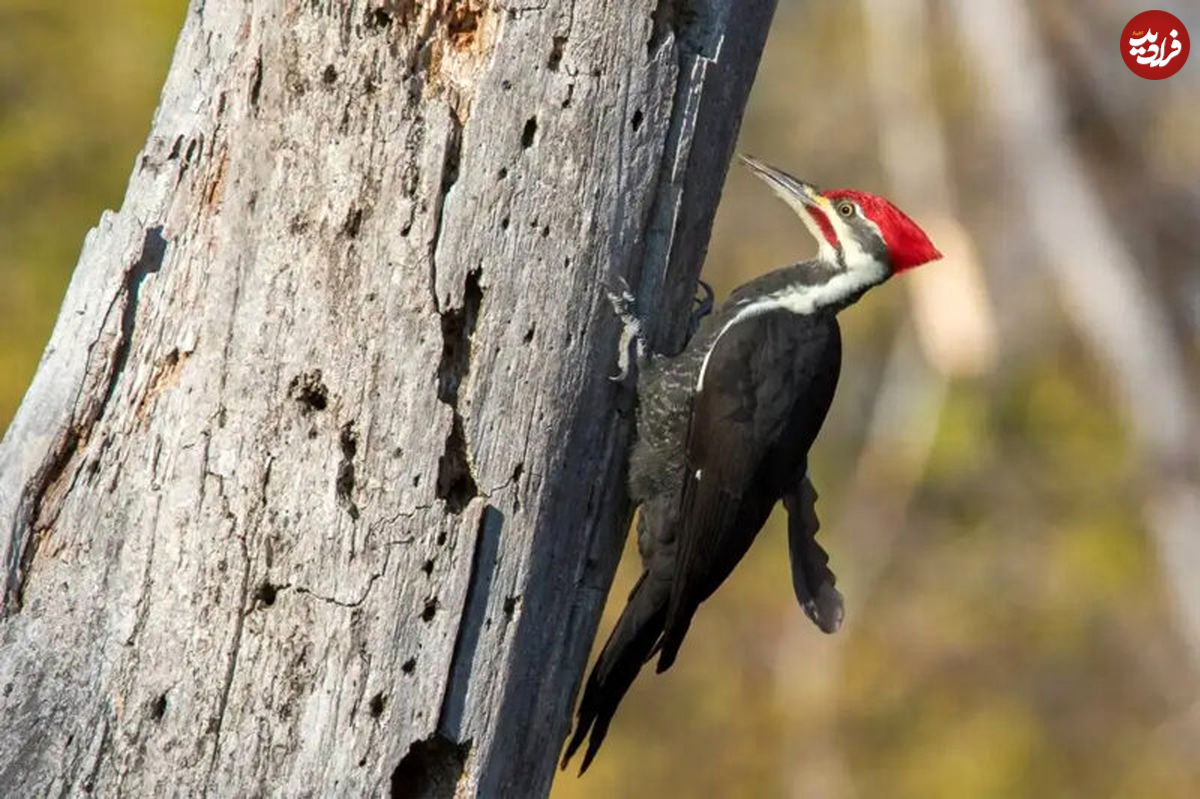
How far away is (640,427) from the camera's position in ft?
13.5

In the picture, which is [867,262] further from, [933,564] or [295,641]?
[933,564]

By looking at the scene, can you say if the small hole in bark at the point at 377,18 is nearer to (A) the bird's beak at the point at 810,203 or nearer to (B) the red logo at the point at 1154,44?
(A) the bird's beak at the point at 810,203

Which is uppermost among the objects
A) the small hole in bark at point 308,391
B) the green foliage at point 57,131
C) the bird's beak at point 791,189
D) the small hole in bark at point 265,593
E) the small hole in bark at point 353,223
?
the green foliage at point 57,131

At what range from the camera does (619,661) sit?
170 inches

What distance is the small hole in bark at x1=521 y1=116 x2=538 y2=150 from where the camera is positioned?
3.72m

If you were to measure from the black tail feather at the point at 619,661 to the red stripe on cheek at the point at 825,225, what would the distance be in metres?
1.09

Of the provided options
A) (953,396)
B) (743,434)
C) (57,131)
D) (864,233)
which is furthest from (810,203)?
(953,396)

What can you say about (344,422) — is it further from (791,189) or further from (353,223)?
(791,189)

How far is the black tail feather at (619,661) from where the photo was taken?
4.14 metres

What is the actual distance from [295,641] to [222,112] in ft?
3.63

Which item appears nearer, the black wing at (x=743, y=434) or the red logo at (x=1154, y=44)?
the black wing at (x=743, y=434)

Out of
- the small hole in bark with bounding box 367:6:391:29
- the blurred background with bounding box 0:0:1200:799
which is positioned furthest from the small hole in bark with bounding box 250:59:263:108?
the blurred background with bounding box 0:0:1200:799

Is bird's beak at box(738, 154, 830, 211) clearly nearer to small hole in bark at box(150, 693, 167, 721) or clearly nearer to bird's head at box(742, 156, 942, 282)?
bird's head at box(742, 156, 942, 282)

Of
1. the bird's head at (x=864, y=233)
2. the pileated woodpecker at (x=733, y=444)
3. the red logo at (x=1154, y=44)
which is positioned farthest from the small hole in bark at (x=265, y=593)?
the red logo at (x=1154, y=44)
